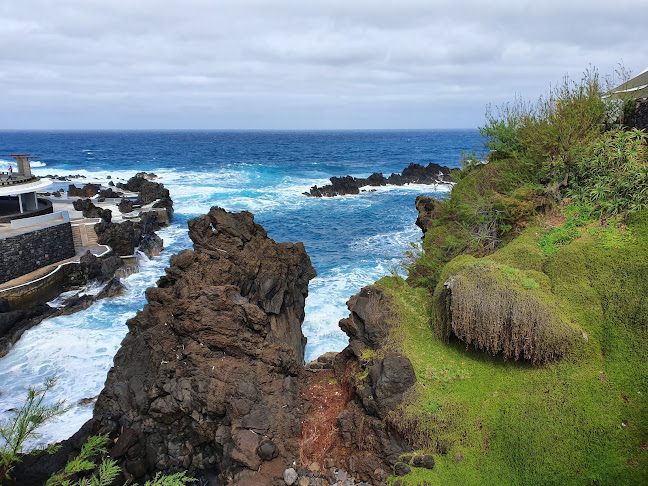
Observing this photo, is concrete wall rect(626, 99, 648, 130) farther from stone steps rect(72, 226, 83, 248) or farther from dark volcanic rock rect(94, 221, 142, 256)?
stone steps rect(72, 226, 83, 248)

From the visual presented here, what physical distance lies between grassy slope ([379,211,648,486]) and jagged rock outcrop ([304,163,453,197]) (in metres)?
39.7

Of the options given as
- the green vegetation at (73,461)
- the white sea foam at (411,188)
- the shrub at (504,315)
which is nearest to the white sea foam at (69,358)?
the green vegetation at (73,461)

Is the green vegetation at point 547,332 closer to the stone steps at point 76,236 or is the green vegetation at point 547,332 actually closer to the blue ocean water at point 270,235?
the blue ocean water at point 270,235

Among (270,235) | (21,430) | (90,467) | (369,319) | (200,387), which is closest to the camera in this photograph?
(21,430)

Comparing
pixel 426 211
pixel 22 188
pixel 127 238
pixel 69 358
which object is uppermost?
pixel 22 188

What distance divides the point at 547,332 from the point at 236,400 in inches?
256

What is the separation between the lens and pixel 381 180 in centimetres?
5688

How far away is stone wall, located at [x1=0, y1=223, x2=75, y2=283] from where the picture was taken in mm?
21562

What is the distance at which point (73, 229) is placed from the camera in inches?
1081

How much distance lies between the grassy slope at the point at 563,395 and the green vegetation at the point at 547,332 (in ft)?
0.06

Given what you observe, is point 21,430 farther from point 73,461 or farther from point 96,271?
point 96,271

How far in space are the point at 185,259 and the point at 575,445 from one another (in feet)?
32.4

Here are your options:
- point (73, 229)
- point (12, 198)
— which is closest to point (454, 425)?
point (73, 229)

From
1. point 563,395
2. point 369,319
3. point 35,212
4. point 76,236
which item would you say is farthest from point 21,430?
point 76,236
